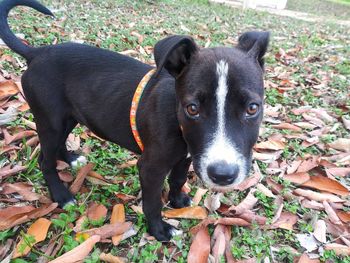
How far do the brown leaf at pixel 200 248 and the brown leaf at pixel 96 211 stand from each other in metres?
0.88

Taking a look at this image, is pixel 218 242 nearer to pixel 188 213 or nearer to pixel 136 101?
pixel 188 213

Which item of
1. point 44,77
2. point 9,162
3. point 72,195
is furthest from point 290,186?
point 9,162

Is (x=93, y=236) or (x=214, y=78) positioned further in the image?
(x=93, y=236)

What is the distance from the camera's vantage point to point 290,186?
3.92 meters

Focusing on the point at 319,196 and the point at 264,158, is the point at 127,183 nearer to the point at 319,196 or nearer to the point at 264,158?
the point at 264,158

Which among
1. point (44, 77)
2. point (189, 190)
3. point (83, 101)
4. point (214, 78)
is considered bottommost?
point (189, 190)

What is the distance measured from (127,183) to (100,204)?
436 millimetres

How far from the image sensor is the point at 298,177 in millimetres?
3984

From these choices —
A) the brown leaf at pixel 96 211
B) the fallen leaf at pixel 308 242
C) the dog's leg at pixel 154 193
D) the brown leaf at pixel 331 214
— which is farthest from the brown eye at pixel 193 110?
the brown leaf at pixel 331 214

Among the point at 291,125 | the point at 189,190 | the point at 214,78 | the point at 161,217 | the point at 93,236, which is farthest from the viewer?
the point at 291,125

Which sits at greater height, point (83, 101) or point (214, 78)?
point (214, 78)

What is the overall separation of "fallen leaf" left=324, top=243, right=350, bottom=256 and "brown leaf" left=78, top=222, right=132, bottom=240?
1.78 m

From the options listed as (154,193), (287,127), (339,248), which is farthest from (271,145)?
(154,193)

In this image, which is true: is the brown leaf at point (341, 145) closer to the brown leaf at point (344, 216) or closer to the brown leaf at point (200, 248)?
the brown leaf at point (344, 216)
